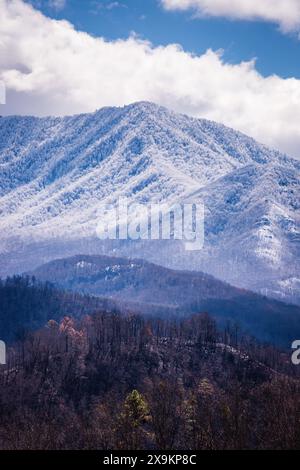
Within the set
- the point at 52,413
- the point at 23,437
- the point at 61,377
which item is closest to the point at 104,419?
the point at 23,437

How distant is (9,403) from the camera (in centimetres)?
14912

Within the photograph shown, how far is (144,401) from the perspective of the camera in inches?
4577

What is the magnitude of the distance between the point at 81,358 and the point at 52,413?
137ft

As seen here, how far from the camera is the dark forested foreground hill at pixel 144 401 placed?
77.6 metres

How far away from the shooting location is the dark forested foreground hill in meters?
77.6

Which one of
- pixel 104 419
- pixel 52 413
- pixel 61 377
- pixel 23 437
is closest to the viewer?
pixel 23 437
